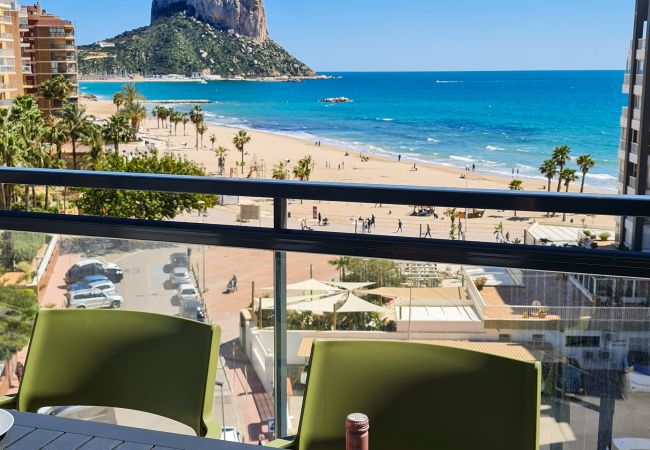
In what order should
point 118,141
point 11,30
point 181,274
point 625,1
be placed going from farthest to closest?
point 625,1 → point 11,30 → point 118,141 → point 181,274

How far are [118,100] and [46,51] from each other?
6360 millimetres

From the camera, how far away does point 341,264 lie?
1930 millimetres

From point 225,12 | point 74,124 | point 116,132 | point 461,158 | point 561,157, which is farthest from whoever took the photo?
point 225,12

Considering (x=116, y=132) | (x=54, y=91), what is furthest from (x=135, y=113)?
(x=116, y=132)

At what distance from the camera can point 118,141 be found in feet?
105

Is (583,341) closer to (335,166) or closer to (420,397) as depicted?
(420,397)

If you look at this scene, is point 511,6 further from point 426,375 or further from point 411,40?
point 426,375

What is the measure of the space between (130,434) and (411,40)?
→ 184ft

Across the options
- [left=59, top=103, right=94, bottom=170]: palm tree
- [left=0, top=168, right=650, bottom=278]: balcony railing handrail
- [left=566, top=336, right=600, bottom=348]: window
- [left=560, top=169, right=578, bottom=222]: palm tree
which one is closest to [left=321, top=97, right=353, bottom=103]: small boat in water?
[left=560, top=169, right=578, bottom=222]: palm tree

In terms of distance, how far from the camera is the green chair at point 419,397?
127 cm

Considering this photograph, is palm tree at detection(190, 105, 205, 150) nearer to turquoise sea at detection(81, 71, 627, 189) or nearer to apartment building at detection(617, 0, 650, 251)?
turquoise sea at detection(81, 71, 627, 189)

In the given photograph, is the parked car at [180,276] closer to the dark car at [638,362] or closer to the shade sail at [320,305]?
the shade sail at [320,305]

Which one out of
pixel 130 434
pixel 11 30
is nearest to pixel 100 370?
pixel 130 434

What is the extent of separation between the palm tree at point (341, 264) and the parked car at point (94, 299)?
0.60m
